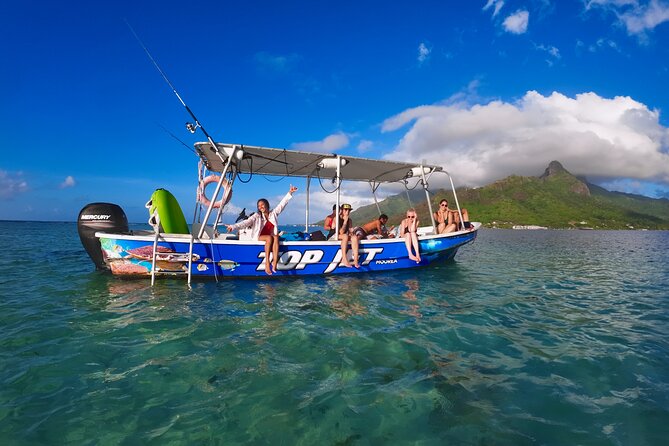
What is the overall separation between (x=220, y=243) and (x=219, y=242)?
4cm

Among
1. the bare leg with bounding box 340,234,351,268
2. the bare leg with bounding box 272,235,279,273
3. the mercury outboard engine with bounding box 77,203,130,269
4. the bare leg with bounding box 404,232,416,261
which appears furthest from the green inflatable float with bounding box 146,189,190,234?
the bare leg with bounding box 404,232,416,261

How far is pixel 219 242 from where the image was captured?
29.8ft

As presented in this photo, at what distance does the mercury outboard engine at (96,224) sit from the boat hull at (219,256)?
37.9 inches

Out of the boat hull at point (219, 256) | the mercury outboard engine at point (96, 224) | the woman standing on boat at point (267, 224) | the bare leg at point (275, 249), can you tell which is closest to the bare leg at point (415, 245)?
the boat hull at point (219, 256)

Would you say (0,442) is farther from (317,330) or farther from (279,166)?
(279,166)

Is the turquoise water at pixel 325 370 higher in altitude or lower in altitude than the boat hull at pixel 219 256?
lower

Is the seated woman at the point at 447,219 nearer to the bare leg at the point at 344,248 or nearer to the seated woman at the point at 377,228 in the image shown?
the seated woman at the point at 377,228

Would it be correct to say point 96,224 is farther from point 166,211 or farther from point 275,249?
point 275,249

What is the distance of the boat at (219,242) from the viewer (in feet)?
29.1

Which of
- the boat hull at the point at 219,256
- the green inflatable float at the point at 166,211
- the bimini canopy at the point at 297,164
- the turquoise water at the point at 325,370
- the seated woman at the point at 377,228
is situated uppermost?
the bimini canopy at the point at 297,164

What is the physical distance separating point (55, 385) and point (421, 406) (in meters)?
3.99

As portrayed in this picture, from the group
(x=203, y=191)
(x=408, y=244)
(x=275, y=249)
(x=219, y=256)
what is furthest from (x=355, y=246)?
(x=203, y=191)

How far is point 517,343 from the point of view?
5.01 metres

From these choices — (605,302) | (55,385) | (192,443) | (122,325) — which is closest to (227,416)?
(192,443)
